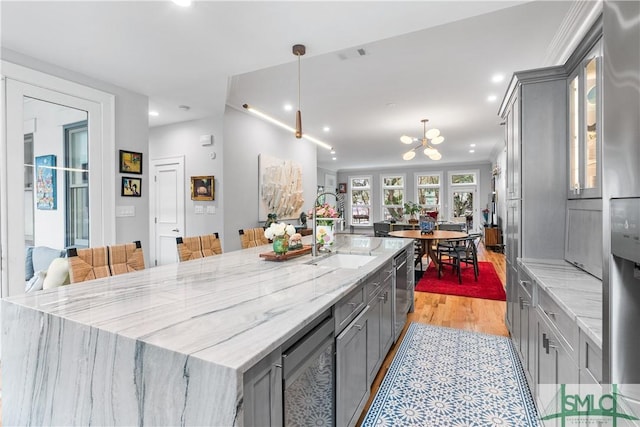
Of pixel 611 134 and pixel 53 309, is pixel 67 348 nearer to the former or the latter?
pixel 53 309

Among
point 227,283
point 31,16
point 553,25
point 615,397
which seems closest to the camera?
point 615,397

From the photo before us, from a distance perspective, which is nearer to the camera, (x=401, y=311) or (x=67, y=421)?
(x=67, y=421)

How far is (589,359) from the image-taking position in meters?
1.14

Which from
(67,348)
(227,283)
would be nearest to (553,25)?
(227,283)

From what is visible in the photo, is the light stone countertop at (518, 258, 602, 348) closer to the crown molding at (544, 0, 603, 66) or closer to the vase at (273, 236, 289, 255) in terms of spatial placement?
the crown molding at (544, 0, 603, 66)

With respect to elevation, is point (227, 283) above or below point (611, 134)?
below

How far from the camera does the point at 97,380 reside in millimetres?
1021

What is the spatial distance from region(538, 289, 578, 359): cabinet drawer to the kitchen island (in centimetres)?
94

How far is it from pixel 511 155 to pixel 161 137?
5209 millimetres

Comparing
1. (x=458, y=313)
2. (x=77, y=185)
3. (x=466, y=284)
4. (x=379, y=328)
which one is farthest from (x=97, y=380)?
(x=466, y=284)

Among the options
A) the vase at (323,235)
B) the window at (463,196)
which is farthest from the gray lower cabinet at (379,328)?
the window at (463,196)

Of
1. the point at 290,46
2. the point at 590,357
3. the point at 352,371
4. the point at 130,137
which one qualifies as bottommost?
the point at 352,371

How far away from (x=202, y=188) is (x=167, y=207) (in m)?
0.97

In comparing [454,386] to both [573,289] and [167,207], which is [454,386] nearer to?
[573,289]
